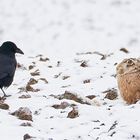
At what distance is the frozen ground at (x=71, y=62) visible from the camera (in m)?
5.91

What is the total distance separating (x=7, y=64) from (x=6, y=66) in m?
0.07

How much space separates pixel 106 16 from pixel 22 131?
48.6 feet

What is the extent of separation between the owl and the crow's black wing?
5.21 ft

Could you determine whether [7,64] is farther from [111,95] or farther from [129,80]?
[129,80]

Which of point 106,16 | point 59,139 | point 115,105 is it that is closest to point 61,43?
point 106,16

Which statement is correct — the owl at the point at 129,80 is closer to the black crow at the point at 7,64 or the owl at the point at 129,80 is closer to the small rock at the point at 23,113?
the small rock at the point at 23,113

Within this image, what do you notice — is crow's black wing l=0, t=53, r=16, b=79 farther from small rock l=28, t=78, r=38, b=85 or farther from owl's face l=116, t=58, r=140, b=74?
owl's face l=116, t=58, r=140, b=74

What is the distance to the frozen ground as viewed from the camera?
591 cm

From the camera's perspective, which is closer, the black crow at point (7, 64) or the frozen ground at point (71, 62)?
the frozen ground at point (71, 62)

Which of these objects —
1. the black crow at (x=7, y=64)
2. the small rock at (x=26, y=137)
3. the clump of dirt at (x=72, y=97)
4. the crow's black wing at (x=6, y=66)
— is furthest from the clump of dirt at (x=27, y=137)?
the crow's black wing at (x=6, y=66)

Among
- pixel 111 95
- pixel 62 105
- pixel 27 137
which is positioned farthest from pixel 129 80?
pixel 27 137

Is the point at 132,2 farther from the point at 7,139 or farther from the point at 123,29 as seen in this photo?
the point at 7,139

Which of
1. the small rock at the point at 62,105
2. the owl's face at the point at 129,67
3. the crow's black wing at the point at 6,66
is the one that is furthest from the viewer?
the crow's black wing at the point at 6,66

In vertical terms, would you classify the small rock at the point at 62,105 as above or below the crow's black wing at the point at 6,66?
below
